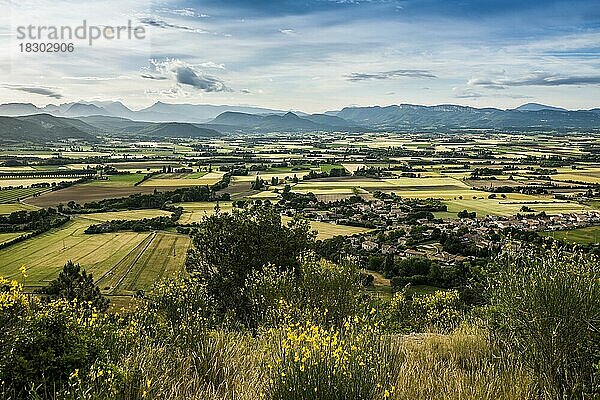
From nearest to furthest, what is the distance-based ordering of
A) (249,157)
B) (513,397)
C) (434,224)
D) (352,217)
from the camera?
(513,397)
(434,224)
(352,217)
(249,157)

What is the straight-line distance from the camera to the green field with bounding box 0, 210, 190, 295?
1574 inches

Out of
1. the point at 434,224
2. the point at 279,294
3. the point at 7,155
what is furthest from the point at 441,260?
the point at 7,155

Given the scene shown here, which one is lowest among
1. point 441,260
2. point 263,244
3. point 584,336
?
point 441,260

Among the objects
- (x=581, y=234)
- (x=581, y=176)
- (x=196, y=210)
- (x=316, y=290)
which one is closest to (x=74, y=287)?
(x=316, y=290)

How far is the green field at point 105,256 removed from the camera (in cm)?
3997

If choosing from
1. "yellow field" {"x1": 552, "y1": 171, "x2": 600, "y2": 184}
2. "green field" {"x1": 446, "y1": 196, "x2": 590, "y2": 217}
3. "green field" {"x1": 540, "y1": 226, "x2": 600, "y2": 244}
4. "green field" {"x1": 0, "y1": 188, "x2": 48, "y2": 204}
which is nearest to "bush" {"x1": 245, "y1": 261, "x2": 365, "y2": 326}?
"green field" {"x1": 540, "y1": 226, "x2": 600, "y2": 244}

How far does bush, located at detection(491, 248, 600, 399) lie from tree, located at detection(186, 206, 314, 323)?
10834 millimetres

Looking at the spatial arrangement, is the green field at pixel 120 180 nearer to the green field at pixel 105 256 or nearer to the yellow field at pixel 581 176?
the green field at pixel 105 256

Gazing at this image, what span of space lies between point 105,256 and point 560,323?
153 ft

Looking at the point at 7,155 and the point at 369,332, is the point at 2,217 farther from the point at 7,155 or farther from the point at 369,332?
the point at 7,155

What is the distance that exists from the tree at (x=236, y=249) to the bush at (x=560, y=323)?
1083 centimetres

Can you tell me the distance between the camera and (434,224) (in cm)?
6400

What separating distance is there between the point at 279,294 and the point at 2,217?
197 feet

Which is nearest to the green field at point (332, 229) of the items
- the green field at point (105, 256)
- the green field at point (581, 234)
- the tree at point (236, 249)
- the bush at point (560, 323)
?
the green field at point (105, 256)
